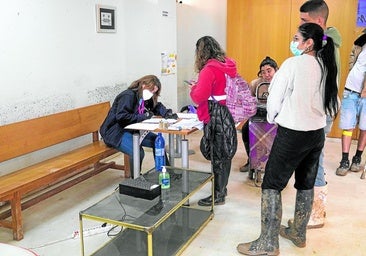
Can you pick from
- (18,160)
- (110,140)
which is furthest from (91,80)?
(18,160)

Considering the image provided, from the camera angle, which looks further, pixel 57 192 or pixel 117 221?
pixel 57 192

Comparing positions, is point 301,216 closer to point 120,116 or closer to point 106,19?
point 120,116

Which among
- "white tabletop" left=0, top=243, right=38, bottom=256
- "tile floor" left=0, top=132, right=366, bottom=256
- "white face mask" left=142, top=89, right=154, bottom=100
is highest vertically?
"white face mask" left=142, top=89, right=154, bottom=100

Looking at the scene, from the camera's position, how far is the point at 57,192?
3.49m

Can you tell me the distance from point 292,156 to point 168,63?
120 inches

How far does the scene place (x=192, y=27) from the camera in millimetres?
6109

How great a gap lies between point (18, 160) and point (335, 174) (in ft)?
10.4

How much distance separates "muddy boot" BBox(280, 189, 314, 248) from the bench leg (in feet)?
6.37

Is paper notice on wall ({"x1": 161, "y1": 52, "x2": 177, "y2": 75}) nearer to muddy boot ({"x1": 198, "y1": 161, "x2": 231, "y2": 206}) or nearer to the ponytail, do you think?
muddy boot ({"x1": 198, "y1": 161, "x2": 231, "y2": 206})

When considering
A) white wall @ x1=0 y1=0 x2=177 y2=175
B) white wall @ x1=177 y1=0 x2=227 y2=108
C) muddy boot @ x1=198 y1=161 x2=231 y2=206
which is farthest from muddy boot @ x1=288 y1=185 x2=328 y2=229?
white wall @ x1=177 y1=0 x2=227 y2=108

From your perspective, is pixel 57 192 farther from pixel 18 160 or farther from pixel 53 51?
pixel 53 51

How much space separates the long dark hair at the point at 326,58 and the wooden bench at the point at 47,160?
2121 mm

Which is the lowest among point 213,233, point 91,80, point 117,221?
point 213,233

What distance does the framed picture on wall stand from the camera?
4.35 metres
